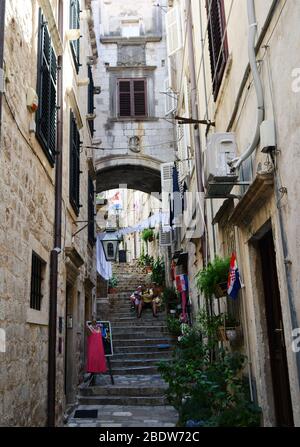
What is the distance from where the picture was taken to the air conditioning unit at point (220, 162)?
16.0 feet

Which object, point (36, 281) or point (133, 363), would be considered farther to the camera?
point (133, 363)

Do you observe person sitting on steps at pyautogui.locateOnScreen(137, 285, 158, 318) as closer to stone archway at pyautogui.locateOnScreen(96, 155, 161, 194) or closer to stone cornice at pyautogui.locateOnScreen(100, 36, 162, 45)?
stone archway at pyautogui.locateOnScreen(96, 155, 161, 194)

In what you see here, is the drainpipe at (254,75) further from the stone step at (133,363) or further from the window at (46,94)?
the stone step at (133,363)

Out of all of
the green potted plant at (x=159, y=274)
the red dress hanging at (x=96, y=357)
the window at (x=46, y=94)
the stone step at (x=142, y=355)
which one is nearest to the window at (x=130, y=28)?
the green potted plant at (x=159, y=274)

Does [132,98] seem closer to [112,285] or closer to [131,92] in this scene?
[131,92]

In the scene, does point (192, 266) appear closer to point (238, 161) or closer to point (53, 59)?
point (53, 59)

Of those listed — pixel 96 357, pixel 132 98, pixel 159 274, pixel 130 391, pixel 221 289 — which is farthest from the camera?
pixel 159 274

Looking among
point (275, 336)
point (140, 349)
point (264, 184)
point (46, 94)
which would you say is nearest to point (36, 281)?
point (46, 94)

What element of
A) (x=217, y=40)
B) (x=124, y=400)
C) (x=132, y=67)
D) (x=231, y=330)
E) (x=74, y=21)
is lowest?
(x=124, y=400)

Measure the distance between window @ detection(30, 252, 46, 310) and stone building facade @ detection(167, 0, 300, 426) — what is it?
252 centimetres

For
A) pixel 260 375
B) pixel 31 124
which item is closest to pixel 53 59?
pixel 31 124

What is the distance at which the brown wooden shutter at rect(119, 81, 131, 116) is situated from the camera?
16.6 meters

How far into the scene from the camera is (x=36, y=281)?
20.3 ft

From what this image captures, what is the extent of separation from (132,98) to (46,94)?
10.3 metres
